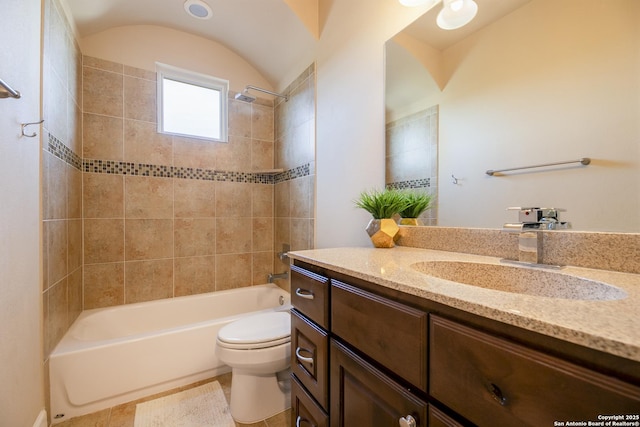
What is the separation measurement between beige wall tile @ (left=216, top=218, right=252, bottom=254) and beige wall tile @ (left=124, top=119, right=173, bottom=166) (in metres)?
0.72

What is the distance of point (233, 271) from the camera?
254 centimetres

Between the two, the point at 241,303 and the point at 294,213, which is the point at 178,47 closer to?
the point at 294,213

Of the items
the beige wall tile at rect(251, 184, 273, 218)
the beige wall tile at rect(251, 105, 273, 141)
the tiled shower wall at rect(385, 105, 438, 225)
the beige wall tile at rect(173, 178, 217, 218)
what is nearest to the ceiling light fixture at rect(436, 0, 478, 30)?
the tiled shower wall at rect(385, 105, 438, 225)

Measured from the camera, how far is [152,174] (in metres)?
2.22

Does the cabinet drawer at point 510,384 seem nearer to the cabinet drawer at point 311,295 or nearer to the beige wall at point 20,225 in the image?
the cabinet drawer at point 311,295

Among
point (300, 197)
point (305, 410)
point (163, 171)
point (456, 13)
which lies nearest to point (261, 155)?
point (300, 197)

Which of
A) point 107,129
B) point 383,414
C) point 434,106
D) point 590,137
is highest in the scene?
point 107,129

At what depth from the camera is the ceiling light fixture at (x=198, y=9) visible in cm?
196

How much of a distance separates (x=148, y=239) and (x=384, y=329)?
2245mm

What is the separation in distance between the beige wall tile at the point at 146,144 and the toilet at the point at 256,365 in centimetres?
161

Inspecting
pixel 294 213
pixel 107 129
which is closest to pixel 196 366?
pixel 294 213

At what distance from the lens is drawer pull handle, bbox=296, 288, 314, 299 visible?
97cm

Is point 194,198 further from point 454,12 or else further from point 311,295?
point 454,12

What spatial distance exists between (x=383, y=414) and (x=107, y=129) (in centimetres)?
260
